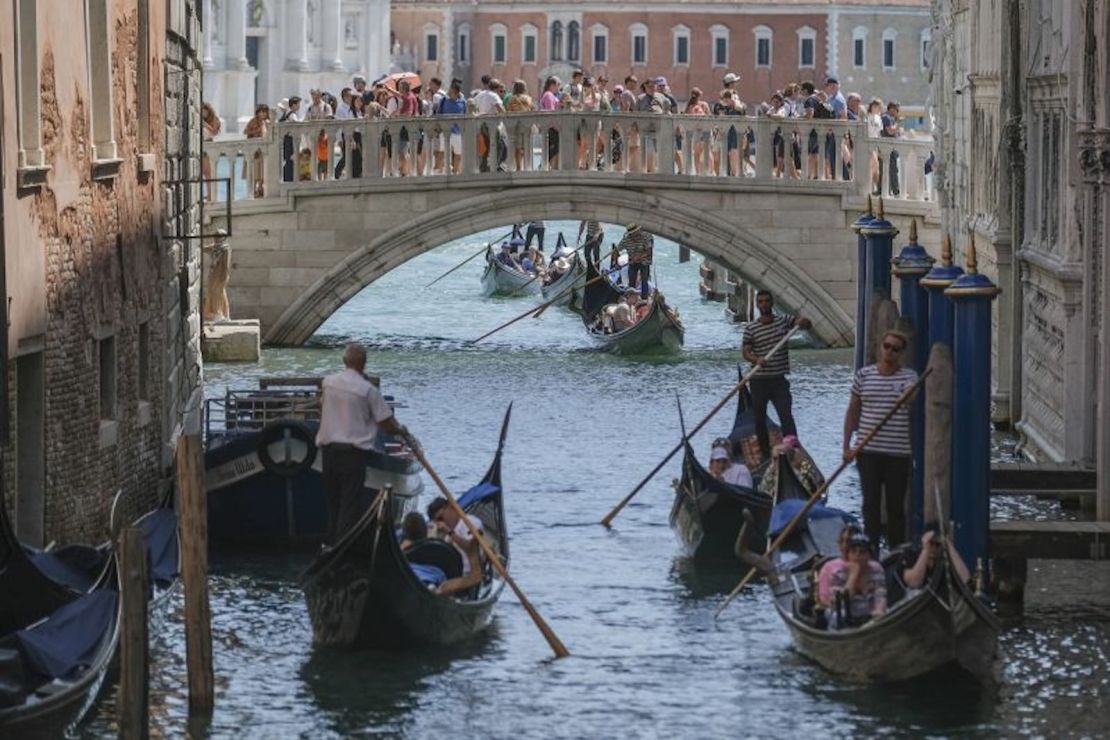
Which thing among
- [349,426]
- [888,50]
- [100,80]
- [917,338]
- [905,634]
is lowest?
[905,634]

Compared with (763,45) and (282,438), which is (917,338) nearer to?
(282,438)

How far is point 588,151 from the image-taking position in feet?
69.8

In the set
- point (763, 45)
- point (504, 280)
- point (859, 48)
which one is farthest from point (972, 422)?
point (859, 48)

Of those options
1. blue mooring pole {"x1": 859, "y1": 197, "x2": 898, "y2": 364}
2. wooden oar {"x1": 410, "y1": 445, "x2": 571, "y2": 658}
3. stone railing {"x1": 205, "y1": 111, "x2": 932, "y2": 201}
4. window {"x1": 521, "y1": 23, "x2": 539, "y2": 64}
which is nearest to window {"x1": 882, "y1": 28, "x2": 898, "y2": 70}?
window {"x1": 521, "y1": 23, "x2": 539, "y2": 64}

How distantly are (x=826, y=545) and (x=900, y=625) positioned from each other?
1.48 meters

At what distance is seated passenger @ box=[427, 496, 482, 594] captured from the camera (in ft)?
38.0

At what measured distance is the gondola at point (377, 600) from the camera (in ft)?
35.8

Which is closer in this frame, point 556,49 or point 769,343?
point 769,343

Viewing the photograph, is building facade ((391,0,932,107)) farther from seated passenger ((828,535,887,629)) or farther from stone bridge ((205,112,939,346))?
seated passenger ((828,535,887,629))

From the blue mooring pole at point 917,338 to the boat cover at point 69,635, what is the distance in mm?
3414

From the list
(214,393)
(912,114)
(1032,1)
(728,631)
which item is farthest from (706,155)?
(912,114)

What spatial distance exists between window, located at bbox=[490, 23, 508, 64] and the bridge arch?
47.0 metres

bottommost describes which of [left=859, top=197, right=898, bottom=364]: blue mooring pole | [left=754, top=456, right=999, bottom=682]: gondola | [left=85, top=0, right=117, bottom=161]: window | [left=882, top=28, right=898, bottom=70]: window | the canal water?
the canal water

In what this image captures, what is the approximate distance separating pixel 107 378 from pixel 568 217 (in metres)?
8.70
